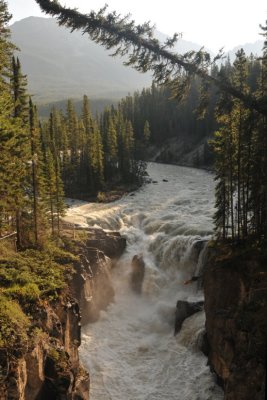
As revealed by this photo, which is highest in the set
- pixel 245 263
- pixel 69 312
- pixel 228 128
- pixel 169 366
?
pixel 228 128

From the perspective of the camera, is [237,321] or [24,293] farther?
[24,293]

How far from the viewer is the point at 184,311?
3170cm

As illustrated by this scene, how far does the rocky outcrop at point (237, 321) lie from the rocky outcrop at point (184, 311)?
4191 mm

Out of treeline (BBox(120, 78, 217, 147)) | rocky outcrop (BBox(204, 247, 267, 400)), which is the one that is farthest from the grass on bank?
treeline (BBox(120, 78, 217, 147))

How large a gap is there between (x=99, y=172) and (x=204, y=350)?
5099cm

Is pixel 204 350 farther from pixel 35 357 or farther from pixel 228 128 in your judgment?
pixel 228 128

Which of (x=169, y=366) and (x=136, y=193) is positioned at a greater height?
(x=136, y=193)

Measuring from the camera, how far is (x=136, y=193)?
70.2 metres

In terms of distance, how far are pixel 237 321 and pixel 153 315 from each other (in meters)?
17.5

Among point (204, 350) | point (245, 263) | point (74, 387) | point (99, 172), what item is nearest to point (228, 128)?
point (245, 263)

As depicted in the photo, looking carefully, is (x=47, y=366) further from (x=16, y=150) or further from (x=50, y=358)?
(x=16, y=150)

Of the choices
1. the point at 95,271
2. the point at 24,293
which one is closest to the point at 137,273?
the point at 95,271

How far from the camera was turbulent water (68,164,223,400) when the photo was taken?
26047 millimetres

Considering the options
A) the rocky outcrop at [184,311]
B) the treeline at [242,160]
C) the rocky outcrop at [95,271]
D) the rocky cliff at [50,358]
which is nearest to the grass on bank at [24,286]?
the rocky cliff at [50,358]
